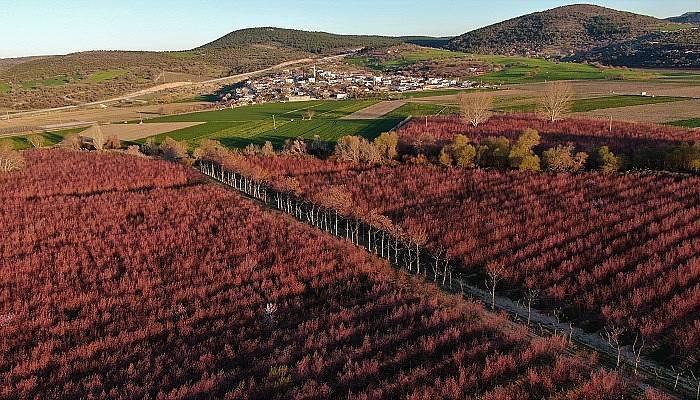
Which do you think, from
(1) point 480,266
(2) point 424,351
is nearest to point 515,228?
(1) point 480,266

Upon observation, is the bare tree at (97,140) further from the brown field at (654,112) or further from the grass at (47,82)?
the grass at (47,82)

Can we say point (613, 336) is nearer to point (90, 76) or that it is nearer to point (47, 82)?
point (47, 82)

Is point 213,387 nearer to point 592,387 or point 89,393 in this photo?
point 89,393

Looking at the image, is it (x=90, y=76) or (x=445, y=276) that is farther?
(x=90, y=76)

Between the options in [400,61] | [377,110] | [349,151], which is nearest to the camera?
[349,151]

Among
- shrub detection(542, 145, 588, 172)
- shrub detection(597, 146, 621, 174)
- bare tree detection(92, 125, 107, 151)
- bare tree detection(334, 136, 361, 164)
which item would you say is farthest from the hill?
shrub detection(597, 146, 621, 174)

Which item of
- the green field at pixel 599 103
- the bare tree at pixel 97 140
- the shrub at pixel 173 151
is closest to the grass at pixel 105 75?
the bare tree at pixel 97 140

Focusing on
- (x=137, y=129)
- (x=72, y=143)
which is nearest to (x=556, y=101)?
(x=137, y=129)
